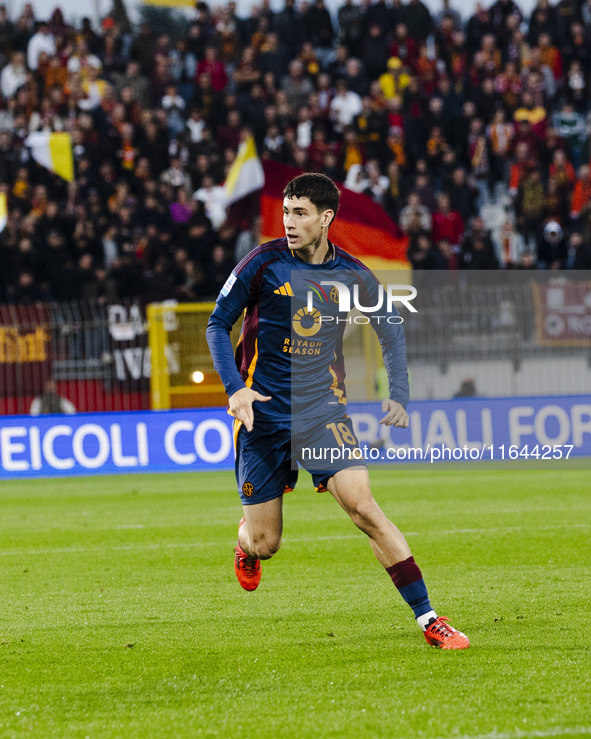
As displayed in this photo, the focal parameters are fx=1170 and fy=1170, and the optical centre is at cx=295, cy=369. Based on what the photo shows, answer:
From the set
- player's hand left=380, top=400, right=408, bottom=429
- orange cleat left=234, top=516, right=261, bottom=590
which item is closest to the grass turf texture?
orange cleat left=234, top=516, right=261, bottom=590

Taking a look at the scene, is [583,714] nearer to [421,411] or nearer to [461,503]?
[461,503]

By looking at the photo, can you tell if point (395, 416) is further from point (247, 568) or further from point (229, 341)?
point (247, 568)

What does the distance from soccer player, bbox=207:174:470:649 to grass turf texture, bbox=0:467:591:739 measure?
585mm

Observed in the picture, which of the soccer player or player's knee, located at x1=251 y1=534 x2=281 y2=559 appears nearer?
the soccer player

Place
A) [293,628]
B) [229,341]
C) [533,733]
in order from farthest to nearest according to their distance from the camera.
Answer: [293,628] < [229,341] < [533,733]

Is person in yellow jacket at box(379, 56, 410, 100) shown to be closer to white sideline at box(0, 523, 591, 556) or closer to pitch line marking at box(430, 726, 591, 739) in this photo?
white sideline at box(0, 523, 591, 556)

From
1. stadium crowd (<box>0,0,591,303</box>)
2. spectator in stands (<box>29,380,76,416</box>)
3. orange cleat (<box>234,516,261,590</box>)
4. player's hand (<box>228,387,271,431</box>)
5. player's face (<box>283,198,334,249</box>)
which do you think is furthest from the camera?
stadium crowd (<box>0,0,591,303</box>)

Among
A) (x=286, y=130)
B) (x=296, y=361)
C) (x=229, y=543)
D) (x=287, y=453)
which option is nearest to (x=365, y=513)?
(x=287, y=453)

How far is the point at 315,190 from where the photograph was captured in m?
5.43

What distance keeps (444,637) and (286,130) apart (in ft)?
48.6

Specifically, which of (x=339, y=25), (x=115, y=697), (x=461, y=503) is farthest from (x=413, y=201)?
(x=115, y=697)

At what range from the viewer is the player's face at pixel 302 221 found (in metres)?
5.40

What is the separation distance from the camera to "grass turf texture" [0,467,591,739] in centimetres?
418

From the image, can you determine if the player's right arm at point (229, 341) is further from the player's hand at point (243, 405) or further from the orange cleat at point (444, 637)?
the orange cleat at point (444, 637)
